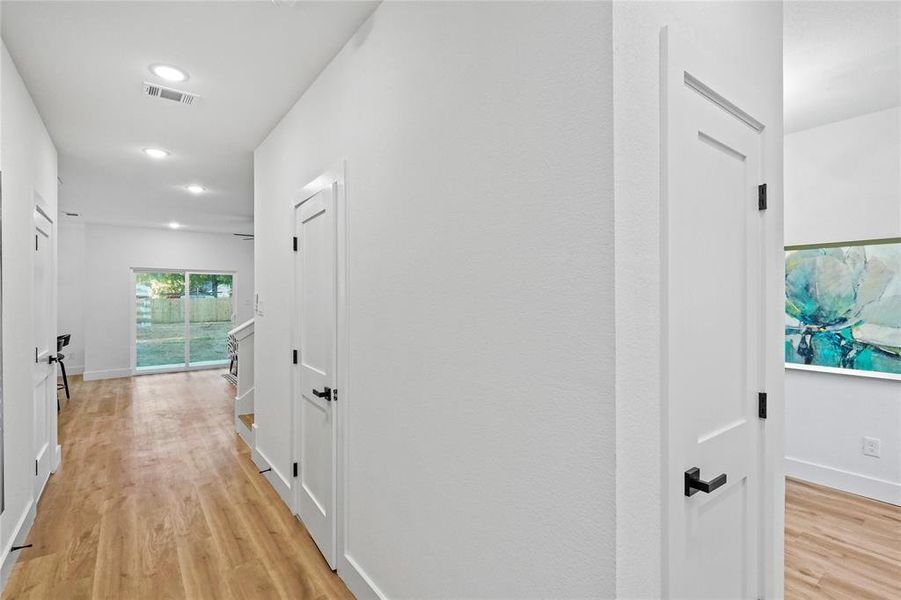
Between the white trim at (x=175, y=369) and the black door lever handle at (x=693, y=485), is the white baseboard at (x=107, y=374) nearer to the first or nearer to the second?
the white trim at (x=175, y=369)

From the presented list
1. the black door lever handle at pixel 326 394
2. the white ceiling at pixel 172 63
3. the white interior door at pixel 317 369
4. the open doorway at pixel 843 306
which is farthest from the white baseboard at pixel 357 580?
the white ceiling at pixel 172 63

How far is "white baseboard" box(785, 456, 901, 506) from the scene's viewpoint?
304 cm

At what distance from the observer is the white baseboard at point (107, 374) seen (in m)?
7.51

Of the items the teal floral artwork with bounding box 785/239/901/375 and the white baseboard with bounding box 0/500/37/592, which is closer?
the white baseboard with bounding box 0/500/37/592

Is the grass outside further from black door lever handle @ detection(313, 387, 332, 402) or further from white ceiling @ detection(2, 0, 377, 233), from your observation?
black door lever handle @ detection(313, 387, 332, 402)

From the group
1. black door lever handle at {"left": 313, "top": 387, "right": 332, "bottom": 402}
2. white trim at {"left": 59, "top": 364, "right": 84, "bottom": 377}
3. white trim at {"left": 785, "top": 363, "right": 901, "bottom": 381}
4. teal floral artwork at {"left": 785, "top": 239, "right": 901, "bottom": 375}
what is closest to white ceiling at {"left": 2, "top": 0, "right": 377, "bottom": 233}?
black door lever handle at {"left": 313, "top": 387, "right": 332, "bottom": 402}

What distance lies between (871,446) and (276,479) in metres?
4.20

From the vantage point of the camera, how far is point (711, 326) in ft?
4.37

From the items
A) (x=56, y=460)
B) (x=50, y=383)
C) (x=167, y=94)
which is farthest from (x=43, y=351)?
(x=167, y=94)

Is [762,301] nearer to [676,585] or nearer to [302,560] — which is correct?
[676,585]

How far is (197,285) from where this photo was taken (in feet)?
28.4

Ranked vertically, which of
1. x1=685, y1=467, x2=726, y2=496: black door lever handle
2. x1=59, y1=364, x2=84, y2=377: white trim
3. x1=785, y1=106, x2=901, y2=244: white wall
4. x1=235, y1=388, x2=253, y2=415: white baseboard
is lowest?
x1=59, y1=364, x2=84, y2=377: white trim

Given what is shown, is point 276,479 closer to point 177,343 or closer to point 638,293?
point 638,293

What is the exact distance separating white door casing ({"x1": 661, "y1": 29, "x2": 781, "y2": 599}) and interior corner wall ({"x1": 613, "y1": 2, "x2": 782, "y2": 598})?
0.03 meters
